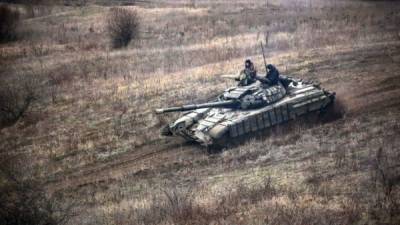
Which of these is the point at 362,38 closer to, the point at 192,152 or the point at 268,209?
the point at 192,152

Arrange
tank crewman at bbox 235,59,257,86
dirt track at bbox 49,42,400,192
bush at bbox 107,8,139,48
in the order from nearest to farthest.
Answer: dirt track at bbox 49,42,400,192, tank crewman at bbox 235,59,257,86, bush at bbox 107,8,139,48

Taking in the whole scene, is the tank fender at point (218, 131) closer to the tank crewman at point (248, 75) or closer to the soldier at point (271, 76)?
the soldier at point (271, 76)

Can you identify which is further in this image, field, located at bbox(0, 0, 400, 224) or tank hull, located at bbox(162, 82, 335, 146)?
tank hull, located at bbox(162, 82, 335, 146)

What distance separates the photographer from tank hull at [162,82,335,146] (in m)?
16.3

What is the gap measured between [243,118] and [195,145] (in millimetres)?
2007

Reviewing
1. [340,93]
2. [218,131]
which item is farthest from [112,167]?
[340,93]

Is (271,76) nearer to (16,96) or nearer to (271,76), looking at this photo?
(271,76)

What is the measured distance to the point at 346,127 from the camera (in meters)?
17.2

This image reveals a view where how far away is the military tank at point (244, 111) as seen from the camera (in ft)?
53.6

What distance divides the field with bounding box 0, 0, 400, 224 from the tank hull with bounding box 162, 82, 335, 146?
0.49 m

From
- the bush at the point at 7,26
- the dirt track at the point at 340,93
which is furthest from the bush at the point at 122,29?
the dirt track at the point at 340,93

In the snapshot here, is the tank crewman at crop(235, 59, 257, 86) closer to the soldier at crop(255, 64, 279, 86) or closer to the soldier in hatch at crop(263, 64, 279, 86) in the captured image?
the soldier at crop(255, 64, 279, 86)

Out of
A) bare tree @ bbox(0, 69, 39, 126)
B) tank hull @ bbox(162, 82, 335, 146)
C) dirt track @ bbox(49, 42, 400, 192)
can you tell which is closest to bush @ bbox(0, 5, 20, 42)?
bare tree @ bbox(0, 69, 39, 126)

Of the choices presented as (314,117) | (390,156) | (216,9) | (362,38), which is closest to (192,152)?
(314,117)
